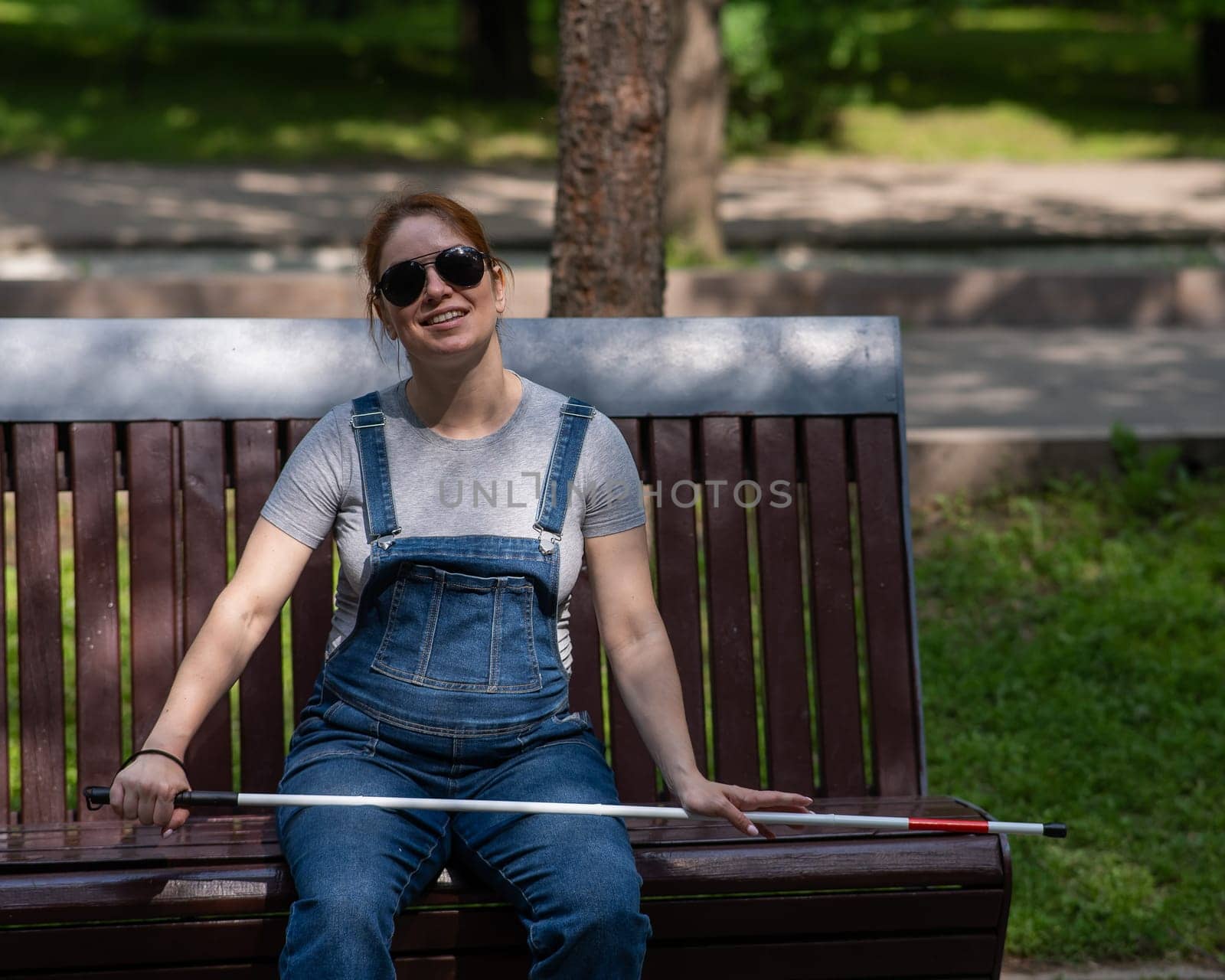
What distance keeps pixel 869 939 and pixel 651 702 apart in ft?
1.72

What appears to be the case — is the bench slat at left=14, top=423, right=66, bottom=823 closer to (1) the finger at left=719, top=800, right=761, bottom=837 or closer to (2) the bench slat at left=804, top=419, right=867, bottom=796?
(1) the finger at left=719, top=800, right=761, bottom=837

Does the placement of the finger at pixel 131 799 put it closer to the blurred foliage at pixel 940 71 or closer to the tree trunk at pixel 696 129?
the tree trunk at pixel 696 129

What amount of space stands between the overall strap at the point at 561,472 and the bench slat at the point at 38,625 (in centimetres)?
102

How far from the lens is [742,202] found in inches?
496

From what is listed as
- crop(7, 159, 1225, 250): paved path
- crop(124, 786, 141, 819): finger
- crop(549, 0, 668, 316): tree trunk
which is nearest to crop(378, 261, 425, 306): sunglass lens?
Result: crop(124, 786, 141, 819): finger

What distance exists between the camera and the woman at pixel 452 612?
2.51 metres

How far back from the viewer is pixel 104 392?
309cm

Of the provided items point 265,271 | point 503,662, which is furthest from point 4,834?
point 265,271

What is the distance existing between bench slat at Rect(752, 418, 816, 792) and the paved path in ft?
22.7

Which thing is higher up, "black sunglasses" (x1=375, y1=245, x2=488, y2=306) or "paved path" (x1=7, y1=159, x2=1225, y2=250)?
"paved path" (x1=7, y1=159, x2=1225, y2=250)

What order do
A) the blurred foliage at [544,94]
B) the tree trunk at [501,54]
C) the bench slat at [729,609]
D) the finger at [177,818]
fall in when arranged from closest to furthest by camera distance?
1. the finger at [177,818]
2. the bench slat at [729,609]
3. the blurred foliage at [544,94]
4. the tree trunk at [501,54]

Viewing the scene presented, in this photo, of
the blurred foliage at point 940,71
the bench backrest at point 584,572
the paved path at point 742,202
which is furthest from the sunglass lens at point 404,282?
the blurred foliage at point 940,71

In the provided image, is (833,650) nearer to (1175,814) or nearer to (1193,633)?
(1175,814)

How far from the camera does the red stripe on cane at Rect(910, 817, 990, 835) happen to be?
8.46ft
